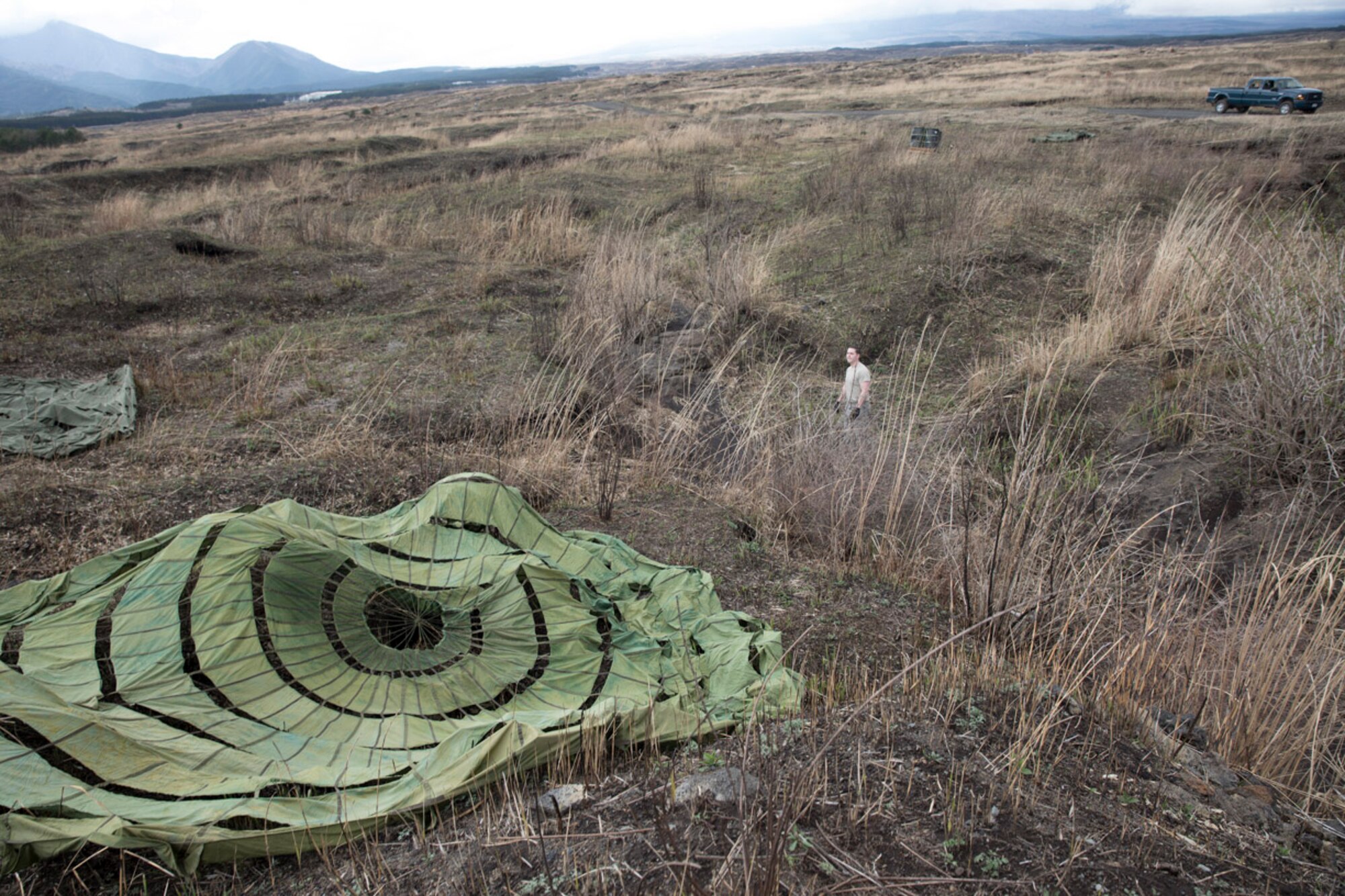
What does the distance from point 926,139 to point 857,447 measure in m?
12.7

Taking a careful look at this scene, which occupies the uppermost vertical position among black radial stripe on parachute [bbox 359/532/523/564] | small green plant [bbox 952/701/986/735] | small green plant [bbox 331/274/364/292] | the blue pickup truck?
the blue pickup truck

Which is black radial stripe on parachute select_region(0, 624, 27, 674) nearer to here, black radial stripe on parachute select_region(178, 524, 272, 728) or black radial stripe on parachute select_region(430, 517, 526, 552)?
black radial stripe on parachute select_region(178, 524, 272, 728)

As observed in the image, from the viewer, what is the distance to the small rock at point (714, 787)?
81.0 inches

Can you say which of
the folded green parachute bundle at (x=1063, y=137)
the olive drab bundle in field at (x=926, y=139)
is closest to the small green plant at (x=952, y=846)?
the olive drab bundle in field at (x=926, y=139)

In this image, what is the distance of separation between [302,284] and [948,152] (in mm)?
11731

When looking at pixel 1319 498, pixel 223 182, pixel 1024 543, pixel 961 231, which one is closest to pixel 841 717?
pixel 1024 543

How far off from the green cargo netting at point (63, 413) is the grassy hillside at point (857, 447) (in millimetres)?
201

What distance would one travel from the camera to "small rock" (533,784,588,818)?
2.20m

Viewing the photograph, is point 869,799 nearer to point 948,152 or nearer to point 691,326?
point 691,326

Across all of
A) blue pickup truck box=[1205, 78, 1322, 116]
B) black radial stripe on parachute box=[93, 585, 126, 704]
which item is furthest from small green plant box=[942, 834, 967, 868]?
blue pickup truck box=[1205, 78, 1322, 116]

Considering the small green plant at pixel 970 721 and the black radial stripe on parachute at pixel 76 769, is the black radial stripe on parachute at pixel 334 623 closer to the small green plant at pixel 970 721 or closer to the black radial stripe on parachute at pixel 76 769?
the black radial stripe on parachute at pixel 76 769

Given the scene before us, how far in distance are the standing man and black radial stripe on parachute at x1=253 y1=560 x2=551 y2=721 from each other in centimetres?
346

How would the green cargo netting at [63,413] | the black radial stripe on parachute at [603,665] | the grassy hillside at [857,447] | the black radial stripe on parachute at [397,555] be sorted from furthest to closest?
the green cargo netting at [63,413] → the black radial stripe on parachute at [397,555] → the black radial stripe on parachute at [603,665] → the grassy hillside at [857,447]

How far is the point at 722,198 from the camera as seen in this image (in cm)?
1287
